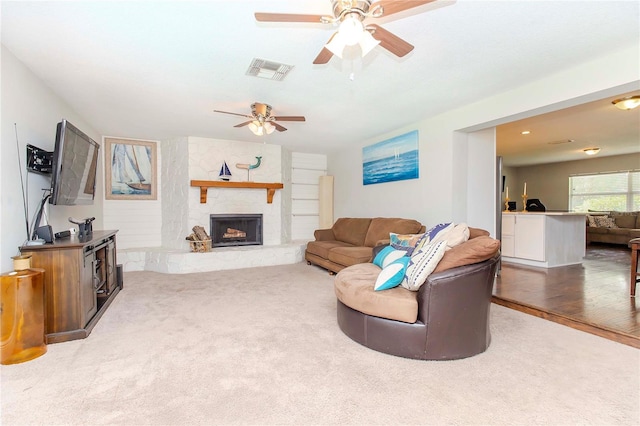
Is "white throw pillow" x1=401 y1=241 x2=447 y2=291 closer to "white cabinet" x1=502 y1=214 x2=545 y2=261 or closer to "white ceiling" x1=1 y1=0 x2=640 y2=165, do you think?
"white ceiling" x1=1 y1=0 x2=640 y2=165

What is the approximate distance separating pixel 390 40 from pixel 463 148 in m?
2.73

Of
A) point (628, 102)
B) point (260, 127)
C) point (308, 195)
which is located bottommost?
point (308, 195)

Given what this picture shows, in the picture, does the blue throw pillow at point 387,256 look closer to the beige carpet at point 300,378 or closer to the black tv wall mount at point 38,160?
the beige carpet at point 300,378

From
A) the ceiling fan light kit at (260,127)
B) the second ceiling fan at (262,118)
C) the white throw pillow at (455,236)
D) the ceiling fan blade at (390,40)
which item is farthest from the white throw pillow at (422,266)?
the ceiling fan light kit at (260,127)

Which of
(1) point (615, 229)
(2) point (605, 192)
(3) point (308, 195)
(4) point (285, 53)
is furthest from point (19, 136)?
(2) point (605, 192)

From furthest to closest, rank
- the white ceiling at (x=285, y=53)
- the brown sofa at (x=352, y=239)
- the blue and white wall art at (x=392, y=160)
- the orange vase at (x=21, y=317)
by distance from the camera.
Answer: the blue and white wall art at (x=392, y=160), the brown sofa at (x=352, y=239), the orange vase at (x=21, y=317), the white ceiling at (x=285, y=53)

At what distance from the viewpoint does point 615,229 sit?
23.8 ft

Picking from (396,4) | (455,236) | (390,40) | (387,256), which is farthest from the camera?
(387,256)

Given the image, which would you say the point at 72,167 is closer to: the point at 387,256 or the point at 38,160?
the point at 38,160

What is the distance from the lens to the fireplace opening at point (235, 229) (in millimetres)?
5660

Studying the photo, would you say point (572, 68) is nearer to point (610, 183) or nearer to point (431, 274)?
point (431, 274)

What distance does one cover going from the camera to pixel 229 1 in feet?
6.05

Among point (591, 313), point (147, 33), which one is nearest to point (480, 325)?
point (591, 313)

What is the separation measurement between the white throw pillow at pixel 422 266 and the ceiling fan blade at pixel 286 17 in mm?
1632
